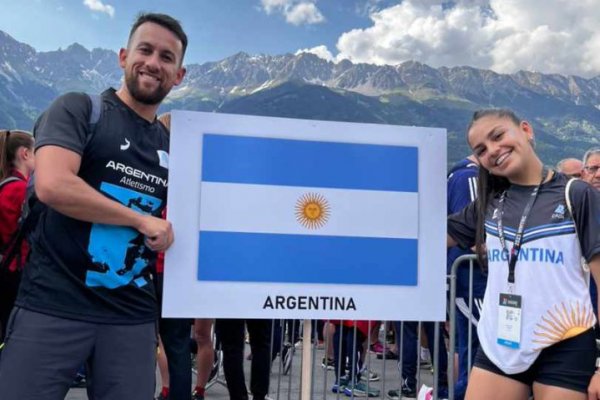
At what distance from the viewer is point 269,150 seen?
216cm

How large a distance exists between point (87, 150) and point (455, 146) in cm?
18107

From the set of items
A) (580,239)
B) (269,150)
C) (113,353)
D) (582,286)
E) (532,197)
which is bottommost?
(113,353)

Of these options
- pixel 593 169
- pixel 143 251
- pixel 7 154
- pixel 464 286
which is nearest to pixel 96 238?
pixel 143 251

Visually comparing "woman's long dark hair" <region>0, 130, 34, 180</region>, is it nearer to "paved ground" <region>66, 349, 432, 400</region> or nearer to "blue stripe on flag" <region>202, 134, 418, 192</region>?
"paved ground" <region>66, 349, 432, 400</region>

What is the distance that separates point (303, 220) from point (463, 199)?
6.12 feet

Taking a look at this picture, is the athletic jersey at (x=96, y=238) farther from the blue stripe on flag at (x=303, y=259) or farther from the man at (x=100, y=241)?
the blue stripe on flag at (x=303, y=259)

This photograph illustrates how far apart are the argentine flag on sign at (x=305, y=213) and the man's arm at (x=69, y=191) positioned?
0.37 meters

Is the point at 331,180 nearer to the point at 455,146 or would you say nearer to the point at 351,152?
the point at 351,152

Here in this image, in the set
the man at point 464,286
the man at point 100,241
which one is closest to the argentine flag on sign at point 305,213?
the man at point 100,241

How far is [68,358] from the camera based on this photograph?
1814mm

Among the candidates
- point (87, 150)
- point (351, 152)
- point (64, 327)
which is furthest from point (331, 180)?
point (64, 327)

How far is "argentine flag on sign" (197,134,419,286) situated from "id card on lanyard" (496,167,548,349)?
13.9 inches

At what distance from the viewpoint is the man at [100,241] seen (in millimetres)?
1772

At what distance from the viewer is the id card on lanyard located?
2016 mm
